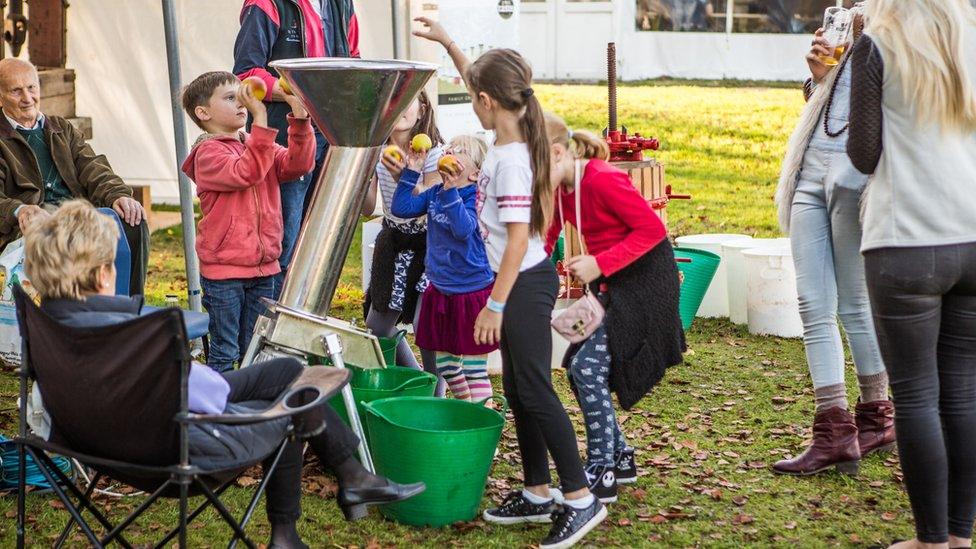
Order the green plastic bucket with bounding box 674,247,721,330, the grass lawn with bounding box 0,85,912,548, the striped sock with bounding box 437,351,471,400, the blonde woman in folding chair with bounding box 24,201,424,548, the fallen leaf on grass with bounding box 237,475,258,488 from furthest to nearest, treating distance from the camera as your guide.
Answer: the green plastic bucket with bounding box 674,247,721,330, the striped sock with bounding box 437,351,471,400, the fallen leaf on grass with bounding box 237,475,258,488, the grass lawn with bounding box 0,85,912,548, the blonde woman in folding chair with bounding box 24,201,424,548

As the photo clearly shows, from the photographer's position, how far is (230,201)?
4.65m

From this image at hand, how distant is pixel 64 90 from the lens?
8.32m

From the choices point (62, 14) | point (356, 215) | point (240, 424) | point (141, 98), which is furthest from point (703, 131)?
point (240, 424)

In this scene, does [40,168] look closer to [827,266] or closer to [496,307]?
[496,307]

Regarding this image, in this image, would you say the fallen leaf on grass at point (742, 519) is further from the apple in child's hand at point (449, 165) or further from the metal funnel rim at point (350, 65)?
the metal funnel rim at point (350, 65)

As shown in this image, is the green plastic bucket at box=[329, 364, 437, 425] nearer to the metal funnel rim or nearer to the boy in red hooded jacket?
the boy in red hooded jacket

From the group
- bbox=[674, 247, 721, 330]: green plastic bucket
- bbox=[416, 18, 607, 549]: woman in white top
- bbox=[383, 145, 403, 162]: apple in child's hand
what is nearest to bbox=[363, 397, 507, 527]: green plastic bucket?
bbox=[416, 18, 607, 549]: woman in white top

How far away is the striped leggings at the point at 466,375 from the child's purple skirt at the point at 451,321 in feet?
0.18

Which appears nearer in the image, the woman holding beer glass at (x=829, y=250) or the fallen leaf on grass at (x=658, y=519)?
the fallen leaf on grass at (x=658, y=519)

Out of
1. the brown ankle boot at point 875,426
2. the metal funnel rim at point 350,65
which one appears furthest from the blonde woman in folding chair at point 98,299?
the brown ankle boot at point 875,426

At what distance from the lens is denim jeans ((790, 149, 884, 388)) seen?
4.21 metres

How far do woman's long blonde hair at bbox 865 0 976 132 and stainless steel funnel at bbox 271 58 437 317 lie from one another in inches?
61.8

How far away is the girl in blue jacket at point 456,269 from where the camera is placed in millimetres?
4617

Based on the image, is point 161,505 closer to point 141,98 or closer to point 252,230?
point 252,230
